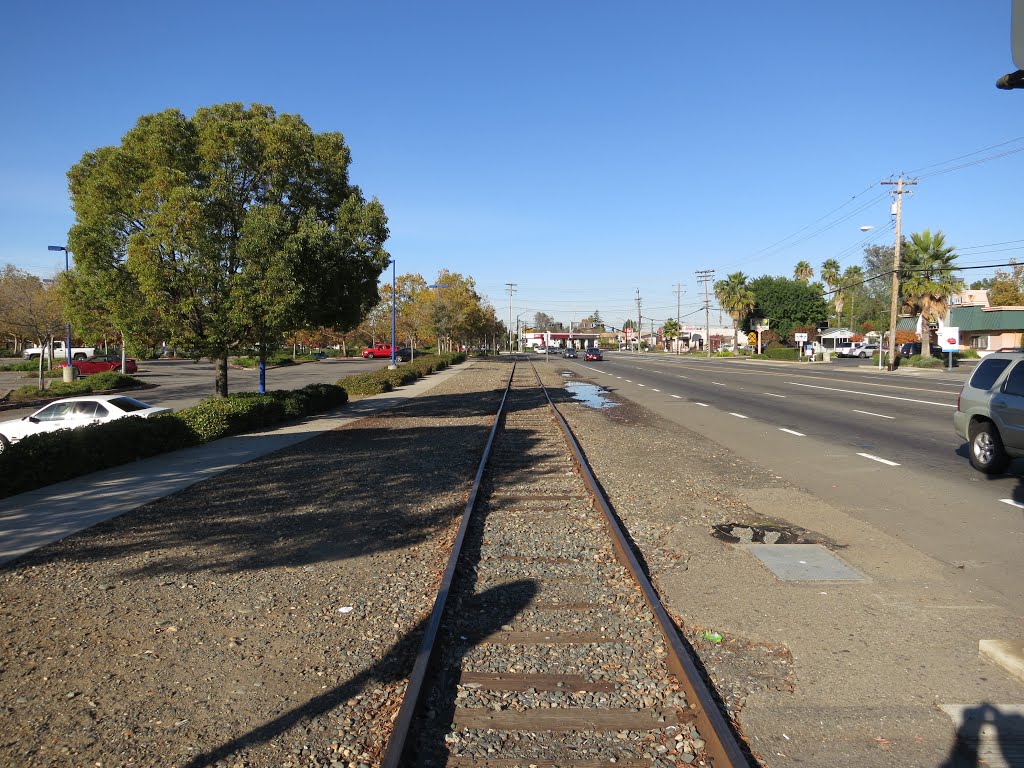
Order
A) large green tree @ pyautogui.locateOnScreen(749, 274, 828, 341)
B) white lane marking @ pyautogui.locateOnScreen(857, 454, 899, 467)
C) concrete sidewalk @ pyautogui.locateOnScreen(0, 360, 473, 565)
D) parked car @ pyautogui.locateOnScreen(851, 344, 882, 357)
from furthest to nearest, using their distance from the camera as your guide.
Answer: large green tree @ pyautogui.locateOnScreen(749, 274, 828, 341) < parked car @ pyautogui.locateOnScreen(851, 344, 882, 357) < white lane marking @ pyautogui.locateOnScreen(857, 454, 899, 467) < concrete sidewalk @ pyautogui.locateOnScreen(0, 360, 473, 565)

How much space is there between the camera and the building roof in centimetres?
7250

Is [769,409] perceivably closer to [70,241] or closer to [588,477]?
[588,477]

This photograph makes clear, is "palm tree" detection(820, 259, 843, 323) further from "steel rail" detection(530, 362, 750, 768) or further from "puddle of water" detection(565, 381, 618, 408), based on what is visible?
"steel rail" detection(530, 362, 750, 768)

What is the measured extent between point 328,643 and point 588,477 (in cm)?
641

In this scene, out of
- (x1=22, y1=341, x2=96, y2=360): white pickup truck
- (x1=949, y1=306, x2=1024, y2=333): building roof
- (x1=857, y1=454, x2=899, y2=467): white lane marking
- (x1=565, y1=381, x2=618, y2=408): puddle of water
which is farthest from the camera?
(x1=949, y1=306, x2=1024, y2=333): building roof

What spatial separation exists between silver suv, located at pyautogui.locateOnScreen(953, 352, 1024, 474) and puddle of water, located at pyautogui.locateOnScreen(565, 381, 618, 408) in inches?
563

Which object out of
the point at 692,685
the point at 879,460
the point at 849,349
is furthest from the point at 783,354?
the point at 692,685

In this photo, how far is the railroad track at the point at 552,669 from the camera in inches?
150

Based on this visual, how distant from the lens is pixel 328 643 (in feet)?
17.3

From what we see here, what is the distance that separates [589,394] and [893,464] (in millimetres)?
19403

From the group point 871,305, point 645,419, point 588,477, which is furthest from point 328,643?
point 871,305

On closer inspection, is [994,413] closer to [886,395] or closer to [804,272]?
[886,395]

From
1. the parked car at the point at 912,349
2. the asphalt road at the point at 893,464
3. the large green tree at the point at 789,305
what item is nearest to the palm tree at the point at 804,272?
the large green tree at the point at 789,305

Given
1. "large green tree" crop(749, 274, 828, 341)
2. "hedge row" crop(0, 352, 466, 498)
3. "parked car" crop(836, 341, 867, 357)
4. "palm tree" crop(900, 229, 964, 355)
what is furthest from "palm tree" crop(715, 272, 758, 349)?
"hedge row" crop(0, 352, 466, 498)
